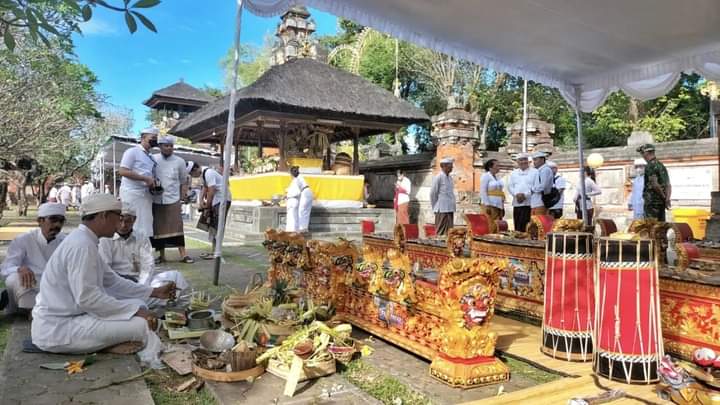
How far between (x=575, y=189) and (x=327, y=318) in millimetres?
12430

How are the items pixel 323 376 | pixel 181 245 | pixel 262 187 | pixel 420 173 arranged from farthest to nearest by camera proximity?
pixel 420 173
pixel 262 187
pixel 181 245
pixel 323 376

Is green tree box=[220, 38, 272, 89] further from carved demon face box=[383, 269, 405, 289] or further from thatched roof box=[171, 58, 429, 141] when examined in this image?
carved demon face box=[383, 269, 405, 289]

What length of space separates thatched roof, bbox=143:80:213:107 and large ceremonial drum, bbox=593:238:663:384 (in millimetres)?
36527

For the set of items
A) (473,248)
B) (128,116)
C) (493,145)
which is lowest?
(473,248)

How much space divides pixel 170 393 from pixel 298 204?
9127 mm

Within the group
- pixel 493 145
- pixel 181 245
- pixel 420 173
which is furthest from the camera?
pixel 493 145

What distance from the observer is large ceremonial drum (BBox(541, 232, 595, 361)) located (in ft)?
11.5

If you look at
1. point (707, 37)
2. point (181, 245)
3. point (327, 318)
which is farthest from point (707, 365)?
point (181, 245)

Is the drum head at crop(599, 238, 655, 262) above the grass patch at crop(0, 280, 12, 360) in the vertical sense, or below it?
above

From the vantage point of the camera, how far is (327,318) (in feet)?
13.8

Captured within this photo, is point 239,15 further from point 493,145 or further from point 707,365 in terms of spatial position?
point 493,145

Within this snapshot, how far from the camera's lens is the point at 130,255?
495 centimetres

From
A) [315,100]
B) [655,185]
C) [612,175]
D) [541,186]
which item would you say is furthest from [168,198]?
[612,175]

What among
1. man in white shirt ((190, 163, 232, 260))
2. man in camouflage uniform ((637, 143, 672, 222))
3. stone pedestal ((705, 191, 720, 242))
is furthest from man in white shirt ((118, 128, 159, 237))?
stone pedestal ((705, 191, 720, 242))
